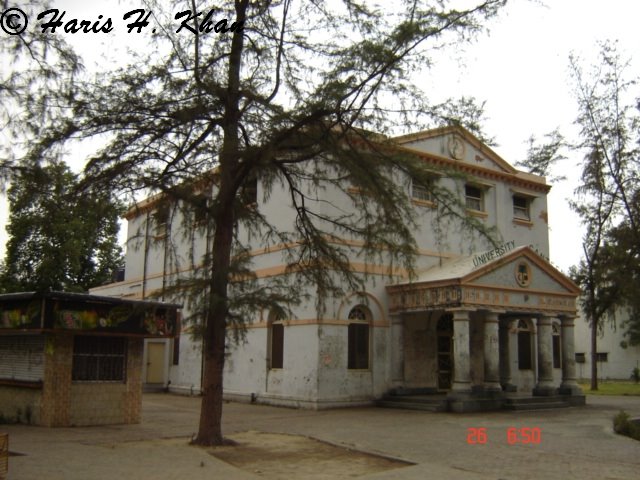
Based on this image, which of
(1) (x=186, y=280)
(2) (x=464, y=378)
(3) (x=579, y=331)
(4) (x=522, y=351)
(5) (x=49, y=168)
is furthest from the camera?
(3) (x=579, y=331)

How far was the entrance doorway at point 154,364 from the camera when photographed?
2897cm

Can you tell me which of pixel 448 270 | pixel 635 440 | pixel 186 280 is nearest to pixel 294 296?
pixel 186 280

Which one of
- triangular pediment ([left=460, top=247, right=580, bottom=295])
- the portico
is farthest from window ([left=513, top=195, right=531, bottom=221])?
triangular pediment ([left=460, top=247, right=580, bottom=295])

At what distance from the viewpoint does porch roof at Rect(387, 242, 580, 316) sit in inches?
805

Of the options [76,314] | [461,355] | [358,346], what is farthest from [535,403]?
[76,314]

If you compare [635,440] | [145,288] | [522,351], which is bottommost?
[635,440]

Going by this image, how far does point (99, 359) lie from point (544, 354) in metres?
15.1

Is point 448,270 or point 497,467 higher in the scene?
point 448,270

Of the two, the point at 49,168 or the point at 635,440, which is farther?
the point at 635,440

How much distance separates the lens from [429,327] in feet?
77.9

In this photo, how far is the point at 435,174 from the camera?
11711 mm

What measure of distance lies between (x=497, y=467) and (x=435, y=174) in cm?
500

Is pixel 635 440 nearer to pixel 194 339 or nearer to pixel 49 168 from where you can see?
pixel 194 339
